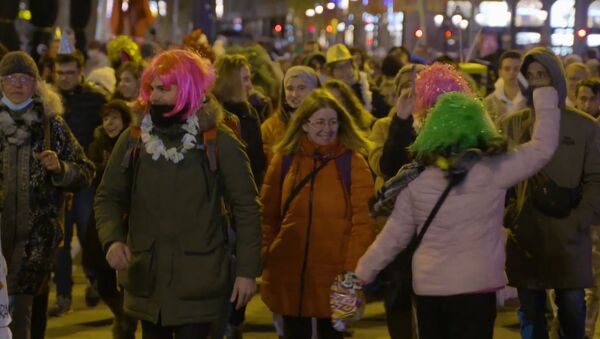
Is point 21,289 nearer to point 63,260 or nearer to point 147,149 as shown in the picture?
point 147,149

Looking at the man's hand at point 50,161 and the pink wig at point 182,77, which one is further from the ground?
the pink wig at point 182,77

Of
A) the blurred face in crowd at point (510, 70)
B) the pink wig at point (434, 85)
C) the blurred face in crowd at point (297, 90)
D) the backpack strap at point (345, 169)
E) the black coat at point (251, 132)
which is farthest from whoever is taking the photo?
the blurred face in crowd at point (510, 70)

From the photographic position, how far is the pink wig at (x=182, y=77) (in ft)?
22.0

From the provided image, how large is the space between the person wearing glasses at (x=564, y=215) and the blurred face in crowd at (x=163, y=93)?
7.98 feet

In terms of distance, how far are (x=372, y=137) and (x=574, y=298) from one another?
1.71 metres

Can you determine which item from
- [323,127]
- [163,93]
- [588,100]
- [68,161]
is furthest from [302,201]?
[588,100]

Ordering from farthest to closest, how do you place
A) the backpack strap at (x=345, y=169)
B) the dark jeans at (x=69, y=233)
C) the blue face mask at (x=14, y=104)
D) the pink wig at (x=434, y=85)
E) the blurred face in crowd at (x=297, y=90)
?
the dark jeans at (x=69, y=233)
the blurred face in crowd at (x=297, y=90)
the blue face mask at (x=14, y=104)
the backpack strap at (x=345, y=169)
the pink wig at (x=434, y=85)

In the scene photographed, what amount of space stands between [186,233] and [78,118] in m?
5.42

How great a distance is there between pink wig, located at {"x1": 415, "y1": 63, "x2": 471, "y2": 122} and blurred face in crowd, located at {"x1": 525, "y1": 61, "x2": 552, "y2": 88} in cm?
44

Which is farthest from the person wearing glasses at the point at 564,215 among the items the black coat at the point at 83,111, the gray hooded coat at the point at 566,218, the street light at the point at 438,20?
the street light at the point at 438,20

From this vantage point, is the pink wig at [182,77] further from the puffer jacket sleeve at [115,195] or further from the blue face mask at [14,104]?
the blue face mask at [14,104]

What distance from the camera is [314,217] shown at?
7988mm

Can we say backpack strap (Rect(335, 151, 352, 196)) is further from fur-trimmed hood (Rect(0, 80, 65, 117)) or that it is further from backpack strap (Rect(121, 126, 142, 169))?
fur-trimmed hood (Rect(0, 80, 65, 117))

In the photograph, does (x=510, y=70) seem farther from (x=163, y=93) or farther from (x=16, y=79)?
(x=163, y=93)
